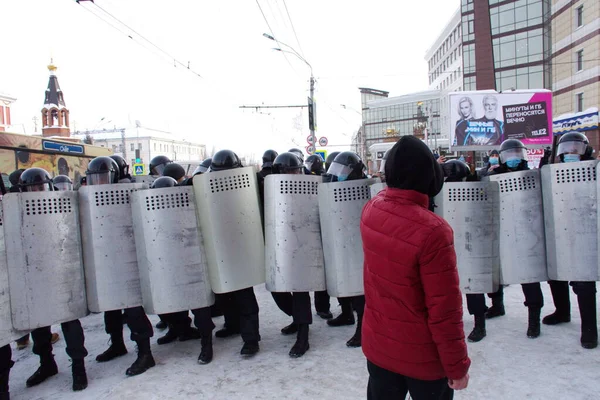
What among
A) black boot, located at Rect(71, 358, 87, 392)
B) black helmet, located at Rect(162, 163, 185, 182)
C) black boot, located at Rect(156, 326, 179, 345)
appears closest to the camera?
black boot, located at Rect(71, 358, 87, 392)

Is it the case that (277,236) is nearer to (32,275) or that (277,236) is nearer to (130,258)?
(130,258)

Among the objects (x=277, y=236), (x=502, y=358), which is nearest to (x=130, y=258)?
(x=277, y=236)

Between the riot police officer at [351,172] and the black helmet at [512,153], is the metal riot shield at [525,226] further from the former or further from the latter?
the riot police officer at [351,172]

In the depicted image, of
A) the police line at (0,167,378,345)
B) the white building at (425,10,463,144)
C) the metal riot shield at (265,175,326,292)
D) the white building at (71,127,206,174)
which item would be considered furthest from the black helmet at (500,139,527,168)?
the white building at (71,127,206,174)

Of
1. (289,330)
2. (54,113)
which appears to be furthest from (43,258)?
(54,113)

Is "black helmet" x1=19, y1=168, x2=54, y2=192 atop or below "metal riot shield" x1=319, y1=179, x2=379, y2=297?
atop

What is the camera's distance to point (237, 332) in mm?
4750

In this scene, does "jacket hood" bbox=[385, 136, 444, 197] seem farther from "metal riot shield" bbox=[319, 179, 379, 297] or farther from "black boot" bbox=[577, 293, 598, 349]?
"black boot" bbox=[577, 293, 598, 349]

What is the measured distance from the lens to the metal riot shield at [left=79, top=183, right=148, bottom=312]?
3668 millimetres

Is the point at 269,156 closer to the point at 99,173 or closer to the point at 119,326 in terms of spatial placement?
the point at 99,173

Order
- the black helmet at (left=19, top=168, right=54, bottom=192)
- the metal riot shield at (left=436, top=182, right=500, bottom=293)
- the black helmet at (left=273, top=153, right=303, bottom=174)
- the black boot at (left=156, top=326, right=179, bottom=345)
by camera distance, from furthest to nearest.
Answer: the black boot at (left=156, top=326, right=179, bottom=345)
the black helmet at (left=273, top=153, right=303, bottom=174)
the metal riot shield at (left=436, top=182, right=500, bottom=293)
the black helmet at (left=19, top=168, right=54, bottom=192)

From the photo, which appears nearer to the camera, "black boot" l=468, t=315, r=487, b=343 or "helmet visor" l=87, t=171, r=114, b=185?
"helmet visor" l=87, t=171, r=114, b=185

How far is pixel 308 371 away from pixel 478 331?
6.06 feet

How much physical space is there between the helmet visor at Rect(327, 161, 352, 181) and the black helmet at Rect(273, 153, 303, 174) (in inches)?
19.0
